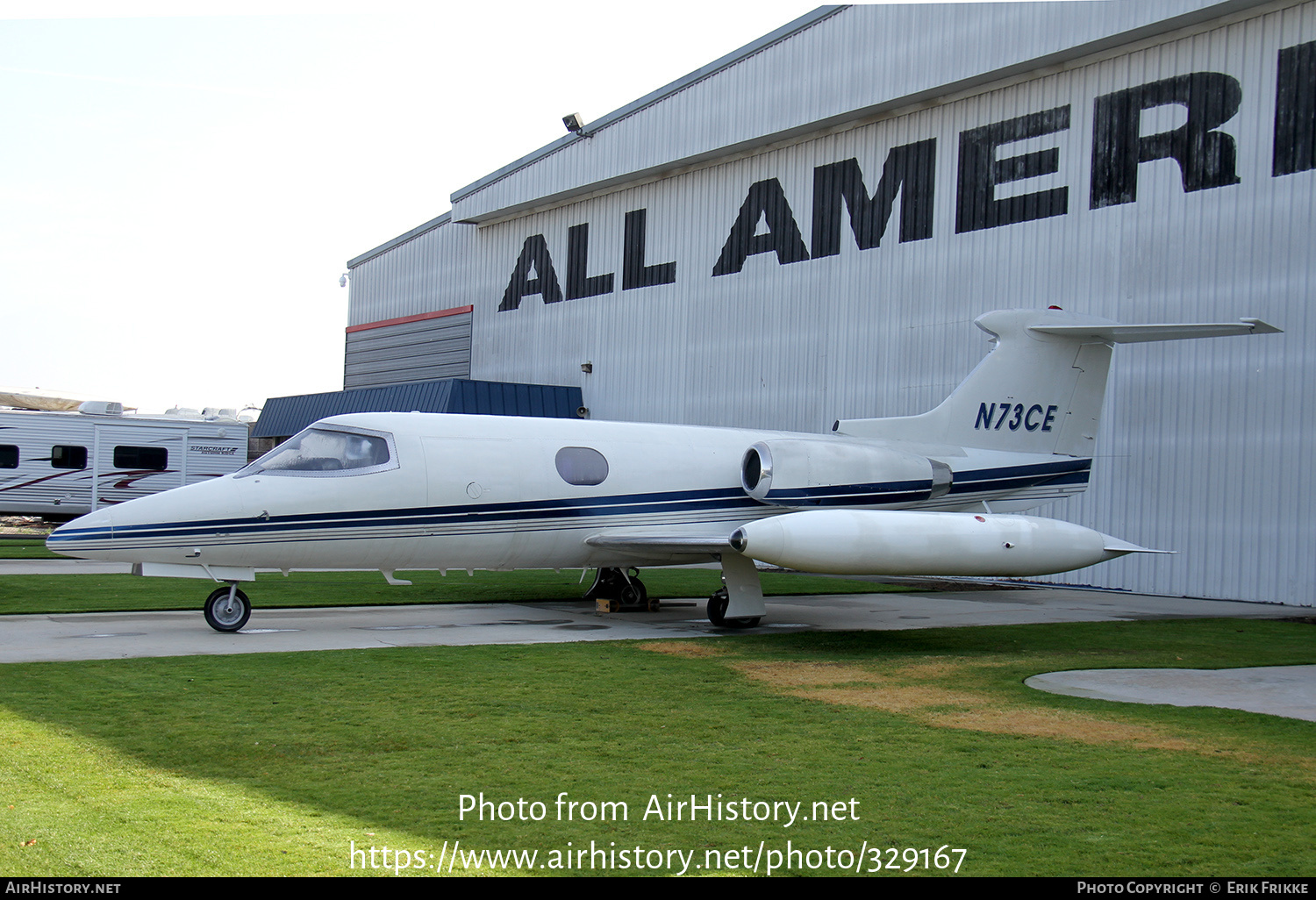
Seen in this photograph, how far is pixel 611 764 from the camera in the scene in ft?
21.4

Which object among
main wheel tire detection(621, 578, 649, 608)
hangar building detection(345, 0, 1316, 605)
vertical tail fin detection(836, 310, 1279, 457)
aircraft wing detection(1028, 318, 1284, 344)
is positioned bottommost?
main wheel tire detection(621, 578, 649, 608)

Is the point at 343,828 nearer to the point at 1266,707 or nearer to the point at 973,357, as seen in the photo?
the point at 1266,707

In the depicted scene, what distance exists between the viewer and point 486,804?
5613 mm

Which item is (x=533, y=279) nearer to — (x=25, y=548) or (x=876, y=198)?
(x=876, y=198)

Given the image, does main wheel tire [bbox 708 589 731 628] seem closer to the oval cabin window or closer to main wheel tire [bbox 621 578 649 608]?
the oval cabin window

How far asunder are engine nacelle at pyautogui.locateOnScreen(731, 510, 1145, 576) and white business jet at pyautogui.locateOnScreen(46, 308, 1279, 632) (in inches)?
0.9

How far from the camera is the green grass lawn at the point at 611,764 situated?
16.4 feet

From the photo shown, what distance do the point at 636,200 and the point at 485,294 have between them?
687cm

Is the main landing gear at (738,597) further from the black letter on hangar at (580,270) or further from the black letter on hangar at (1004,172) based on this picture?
the black letter on hangar at (580,270)

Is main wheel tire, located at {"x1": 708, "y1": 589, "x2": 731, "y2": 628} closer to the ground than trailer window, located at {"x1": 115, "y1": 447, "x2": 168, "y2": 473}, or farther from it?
closer to the ground

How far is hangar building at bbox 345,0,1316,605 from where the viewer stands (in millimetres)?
17391

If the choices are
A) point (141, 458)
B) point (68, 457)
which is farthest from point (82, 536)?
point (141, 458)

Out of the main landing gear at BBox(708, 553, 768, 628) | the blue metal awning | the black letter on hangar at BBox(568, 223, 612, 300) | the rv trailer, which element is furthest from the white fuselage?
the rv trailer

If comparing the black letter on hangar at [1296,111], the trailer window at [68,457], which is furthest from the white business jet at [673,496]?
the trailer window at [68,457]
